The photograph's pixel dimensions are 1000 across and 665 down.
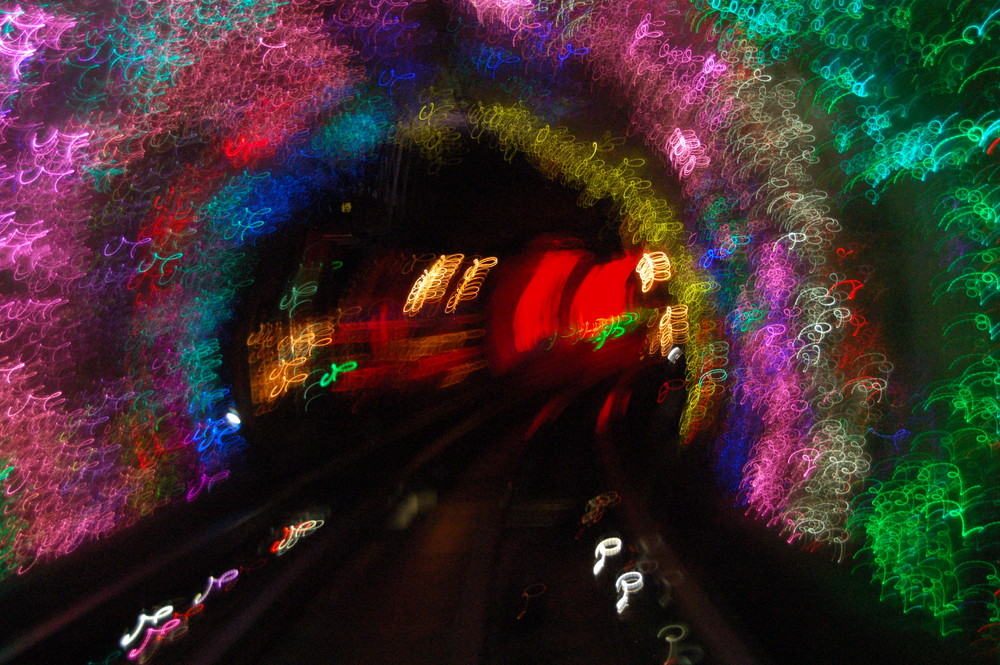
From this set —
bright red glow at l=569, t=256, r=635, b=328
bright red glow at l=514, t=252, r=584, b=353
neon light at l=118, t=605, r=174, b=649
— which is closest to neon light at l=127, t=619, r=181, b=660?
neon light at l=118, t=605, r=174, b=649

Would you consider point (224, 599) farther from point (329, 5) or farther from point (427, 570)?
point (329, 5)

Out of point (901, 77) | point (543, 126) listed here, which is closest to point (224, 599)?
point (901, 77)

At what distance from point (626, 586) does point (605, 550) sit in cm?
90

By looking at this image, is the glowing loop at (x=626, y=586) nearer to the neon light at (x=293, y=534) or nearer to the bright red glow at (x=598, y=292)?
the neon light at (x=293, y=534)

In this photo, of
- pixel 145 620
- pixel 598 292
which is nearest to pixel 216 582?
pixel 145 620

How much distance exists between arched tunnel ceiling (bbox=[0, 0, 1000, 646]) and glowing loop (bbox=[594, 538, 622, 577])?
1.13 metres

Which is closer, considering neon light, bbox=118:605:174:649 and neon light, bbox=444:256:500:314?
neon light, bbox=118:605:174:649

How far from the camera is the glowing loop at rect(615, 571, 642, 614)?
191 inches

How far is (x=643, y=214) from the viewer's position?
34.3 ft

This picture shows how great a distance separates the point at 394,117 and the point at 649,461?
6.20 metres

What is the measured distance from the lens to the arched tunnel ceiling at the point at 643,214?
3648 millimetres

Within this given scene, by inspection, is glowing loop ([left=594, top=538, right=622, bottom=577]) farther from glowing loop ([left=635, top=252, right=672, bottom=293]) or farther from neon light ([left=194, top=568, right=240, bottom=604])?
glowing loop ([left=635, top=252, right=672, bottom=293])

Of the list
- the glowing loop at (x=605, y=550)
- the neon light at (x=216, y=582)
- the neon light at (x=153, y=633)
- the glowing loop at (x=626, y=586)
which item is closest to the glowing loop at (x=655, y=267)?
the glowing loop at (x=605, y=550)

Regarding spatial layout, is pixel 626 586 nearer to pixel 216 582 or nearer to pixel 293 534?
pixel 216 582
